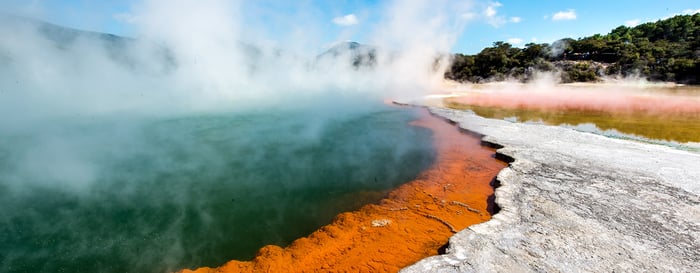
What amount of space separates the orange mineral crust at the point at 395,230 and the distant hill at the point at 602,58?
31.7 metres

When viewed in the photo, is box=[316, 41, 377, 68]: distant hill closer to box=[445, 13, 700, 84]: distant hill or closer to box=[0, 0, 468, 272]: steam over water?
box=[445, 13, 700, 84]: distant hill

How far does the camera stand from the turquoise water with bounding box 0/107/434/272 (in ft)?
15.3

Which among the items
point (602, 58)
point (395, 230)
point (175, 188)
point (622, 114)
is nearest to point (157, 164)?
point (175, 188)

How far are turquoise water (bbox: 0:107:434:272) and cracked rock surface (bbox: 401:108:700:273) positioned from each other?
234cm

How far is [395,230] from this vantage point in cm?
497

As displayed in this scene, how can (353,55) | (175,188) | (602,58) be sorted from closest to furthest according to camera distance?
(175,188)
(602,58)
(353,55)

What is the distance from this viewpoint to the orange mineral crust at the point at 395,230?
13.9 ft

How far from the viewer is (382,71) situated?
144 feet

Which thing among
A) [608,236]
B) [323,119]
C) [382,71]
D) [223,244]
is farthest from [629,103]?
[382,71]

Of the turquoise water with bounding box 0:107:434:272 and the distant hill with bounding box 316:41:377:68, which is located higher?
the distant hill with bounding box 316:41:377:68

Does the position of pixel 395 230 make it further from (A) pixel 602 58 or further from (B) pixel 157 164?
(A) pixel 602 58

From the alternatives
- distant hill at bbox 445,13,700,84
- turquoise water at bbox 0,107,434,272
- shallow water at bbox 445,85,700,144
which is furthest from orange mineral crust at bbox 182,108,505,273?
distant hill at bbox 445,13,700,84

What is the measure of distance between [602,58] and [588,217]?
129 feet

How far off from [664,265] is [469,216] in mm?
2304
